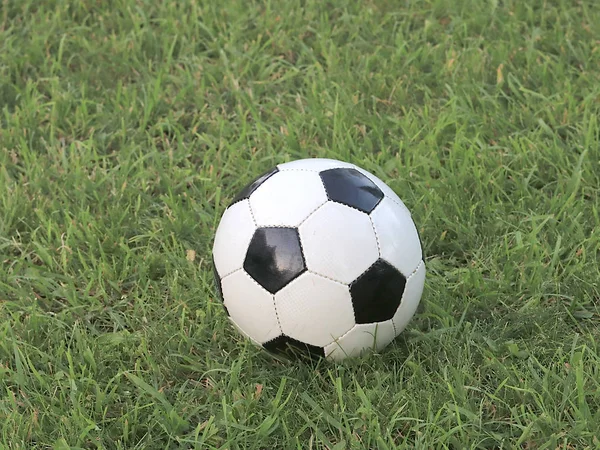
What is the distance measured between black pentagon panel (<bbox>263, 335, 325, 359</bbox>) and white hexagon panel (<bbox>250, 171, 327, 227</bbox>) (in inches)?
16.2

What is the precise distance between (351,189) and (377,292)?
0.38m

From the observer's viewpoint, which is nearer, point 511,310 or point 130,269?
point 511,310

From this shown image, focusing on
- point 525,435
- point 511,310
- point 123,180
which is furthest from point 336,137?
point 525,435

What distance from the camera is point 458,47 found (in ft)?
15.5

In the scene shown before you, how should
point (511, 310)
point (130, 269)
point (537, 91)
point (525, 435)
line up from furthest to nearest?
point (537, 91) < point (130, 269) < point (511, 310) < point (525, 435)

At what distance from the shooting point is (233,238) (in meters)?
2.76

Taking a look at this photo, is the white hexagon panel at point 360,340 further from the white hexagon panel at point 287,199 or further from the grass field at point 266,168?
the white hexagon panel at point 287,199

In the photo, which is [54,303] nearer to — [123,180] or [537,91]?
[123,180]

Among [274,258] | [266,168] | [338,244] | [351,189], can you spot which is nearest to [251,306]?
[274,258]

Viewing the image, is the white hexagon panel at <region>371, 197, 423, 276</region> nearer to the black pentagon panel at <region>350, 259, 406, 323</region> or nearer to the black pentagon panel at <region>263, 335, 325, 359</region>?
the black pentagon panel at <region>350, 259, 406, 323</region>

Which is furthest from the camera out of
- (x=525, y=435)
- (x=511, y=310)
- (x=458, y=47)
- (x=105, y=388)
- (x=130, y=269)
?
(x=458, y=47)

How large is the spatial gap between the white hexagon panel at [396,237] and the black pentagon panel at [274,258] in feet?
0.96

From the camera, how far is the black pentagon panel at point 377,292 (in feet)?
8.65

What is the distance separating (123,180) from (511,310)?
198cm
